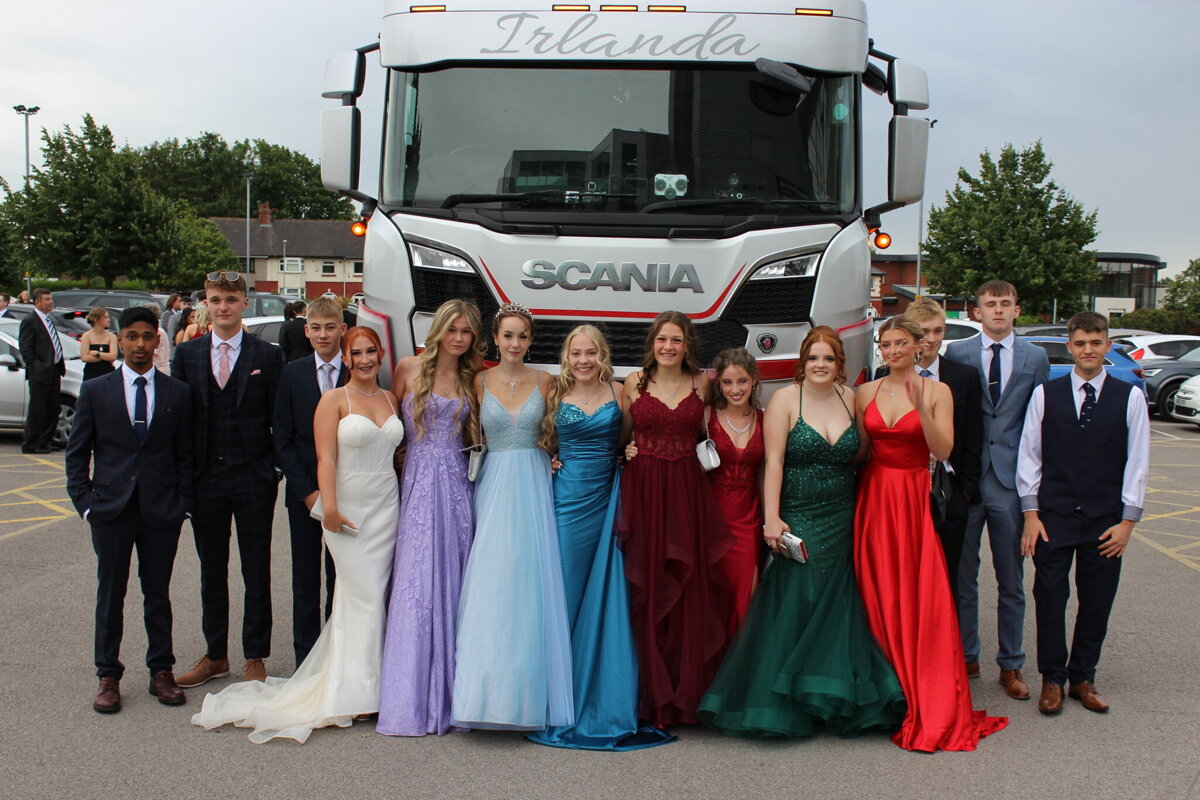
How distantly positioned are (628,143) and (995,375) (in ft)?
7.50

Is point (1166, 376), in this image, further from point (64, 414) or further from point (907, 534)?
point (64, 414)

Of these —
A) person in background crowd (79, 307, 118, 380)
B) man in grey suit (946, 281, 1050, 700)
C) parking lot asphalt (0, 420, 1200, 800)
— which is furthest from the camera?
person in background crowd (79, 307, 118, 380)

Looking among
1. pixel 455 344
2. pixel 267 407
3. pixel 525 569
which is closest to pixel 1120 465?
pixel 525 569

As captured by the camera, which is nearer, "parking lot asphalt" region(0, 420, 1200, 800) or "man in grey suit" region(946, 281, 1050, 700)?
"parking lot asphalt" region(0, 420, 1200, 800)

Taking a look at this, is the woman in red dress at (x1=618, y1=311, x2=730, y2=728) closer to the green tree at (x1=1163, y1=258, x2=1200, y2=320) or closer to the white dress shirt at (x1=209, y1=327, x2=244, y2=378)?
the white dress shirt at (x1=209, y1=327, x2=244, y2=378)

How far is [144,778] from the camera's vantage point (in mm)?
4039

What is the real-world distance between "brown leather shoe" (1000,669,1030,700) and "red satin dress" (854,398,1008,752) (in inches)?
16.3

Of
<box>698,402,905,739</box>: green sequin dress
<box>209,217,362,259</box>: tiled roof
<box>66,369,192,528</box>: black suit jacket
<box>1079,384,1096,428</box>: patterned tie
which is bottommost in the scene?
<box>698,402,905,739</box>: green sequin dress

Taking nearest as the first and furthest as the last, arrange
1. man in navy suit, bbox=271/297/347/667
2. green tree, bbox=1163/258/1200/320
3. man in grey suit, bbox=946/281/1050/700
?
man in navy suit, bbox=271/297/347/667 → man in grey suit, bbox=946/281/1050/700 → green tree, bbox=1163/258/1200/320

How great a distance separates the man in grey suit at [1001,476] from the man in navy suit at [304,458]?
3.22 metres

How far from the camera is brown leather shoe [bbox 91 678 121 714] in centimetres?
476

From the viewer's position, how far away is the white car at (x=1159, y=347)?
20.1m

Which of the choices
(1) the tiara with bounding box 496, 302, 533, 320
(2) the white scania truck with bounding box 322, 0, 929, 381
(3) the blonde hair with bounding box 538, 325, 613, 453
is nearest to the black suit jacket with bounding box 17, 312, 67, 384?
(2) the white scania truck with bounding box 322, 0, 929, 381

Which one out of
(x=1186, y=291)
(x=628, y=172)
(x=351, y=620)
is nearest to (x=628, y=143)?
(x=628, y=172)
